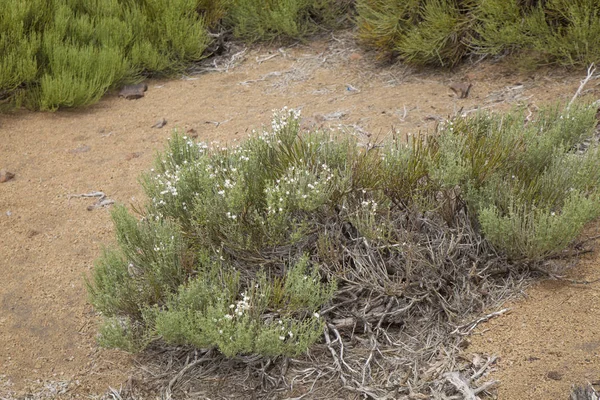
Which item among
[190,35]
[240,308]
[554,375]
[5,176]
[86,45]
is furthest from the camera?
[190,35]

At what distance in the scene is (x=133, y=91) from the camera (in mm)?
6828

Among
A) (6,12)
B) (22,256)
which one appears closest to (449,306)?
(22,256)

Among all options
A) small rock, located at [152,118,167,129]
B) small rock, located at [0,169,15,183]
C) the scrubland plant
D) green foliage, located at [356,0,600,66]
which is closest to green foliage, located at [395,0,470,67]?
green foliage, located at [356,0,600,66]

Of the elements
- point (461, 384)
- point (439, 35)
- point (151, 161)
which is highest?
point (439, 35)

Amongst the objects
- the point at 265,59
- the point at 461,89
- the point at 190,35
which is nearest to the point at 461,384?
the point at 461,89

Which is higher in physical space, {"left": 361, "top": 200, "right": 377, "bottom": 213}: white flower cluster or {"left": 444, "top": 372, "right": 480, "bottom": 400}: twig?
{"left": 361, "top": 200, "right": 377, "bottom": 213}: white flower cluster

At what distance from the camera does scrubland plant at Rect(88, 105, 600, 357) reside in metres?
3.40

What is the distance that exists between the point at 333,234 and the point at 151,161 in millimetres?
2202

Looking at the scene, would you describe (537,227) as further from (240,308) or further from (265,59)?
(265,59)

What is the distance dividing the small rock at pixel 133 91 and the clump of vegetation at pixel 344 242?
301 centimetres

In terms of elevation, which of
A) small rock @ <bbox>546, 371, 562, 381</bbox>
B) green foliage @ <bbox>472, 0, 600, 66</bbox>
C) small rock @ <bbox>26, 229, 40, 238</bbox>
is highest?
green foliage @ <bbox>472, 0, 600, 66</bbox>

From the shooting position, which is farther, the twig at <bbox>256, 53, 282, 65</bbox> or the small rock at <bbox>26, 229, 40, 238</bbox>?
the twig at <bbox>256, 53, 282, 65</bbox>

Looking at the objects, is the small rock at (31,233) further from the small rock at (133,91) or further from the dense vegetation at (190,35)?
the small rock at (133,91)

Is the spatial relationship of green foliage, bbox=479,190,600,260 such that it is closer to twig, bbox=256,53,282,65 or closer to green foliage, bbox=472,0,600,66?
green foliage, bbox=472,0,600,66
